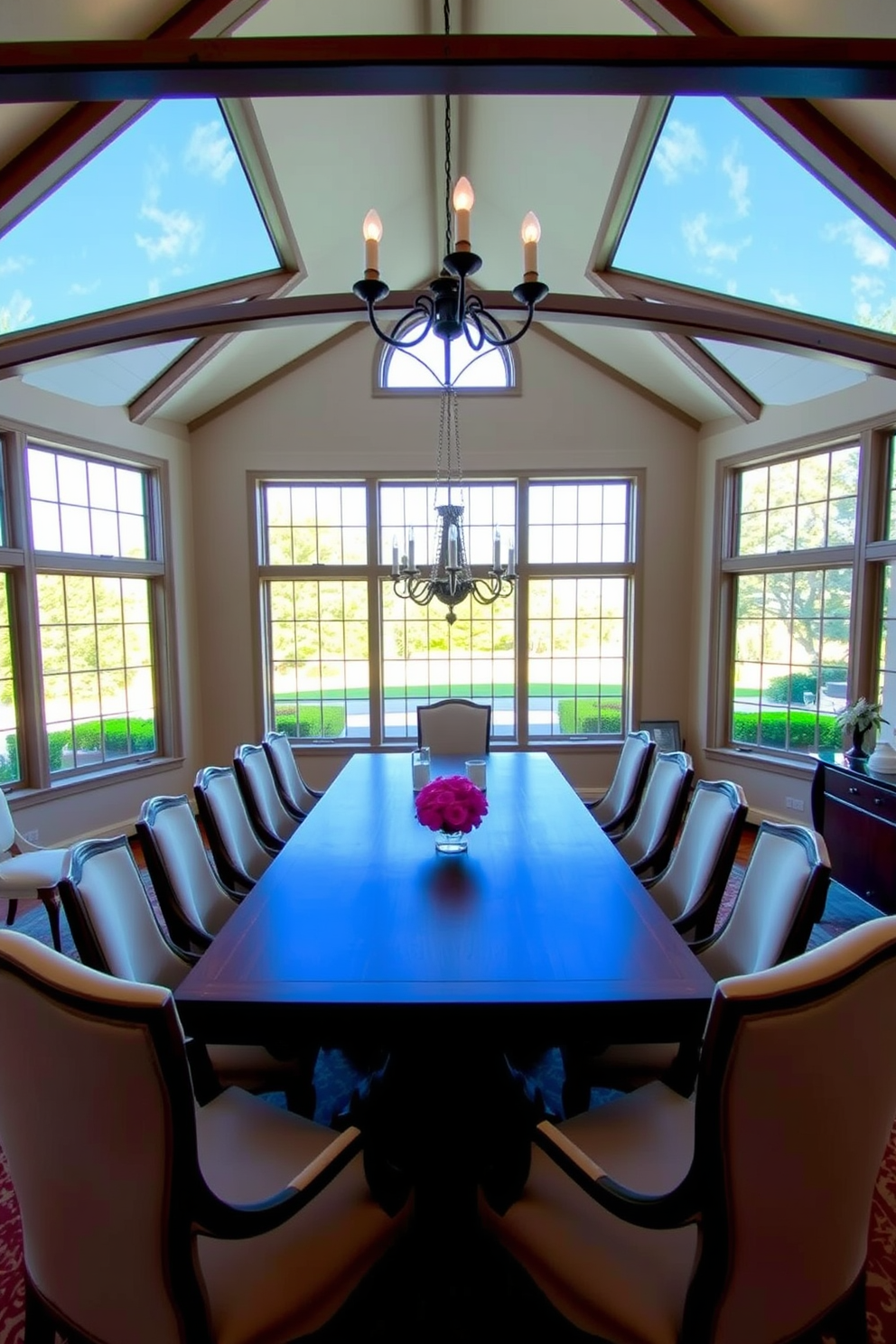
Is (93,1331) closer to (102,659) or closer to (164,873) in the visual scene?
(164,873)

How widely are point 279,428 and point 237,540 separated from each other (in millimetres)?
983

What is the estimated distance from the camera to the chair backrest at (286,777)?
3184mm

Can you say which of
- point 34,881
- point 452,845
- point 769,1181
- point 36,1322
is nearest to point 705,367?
point 452,845

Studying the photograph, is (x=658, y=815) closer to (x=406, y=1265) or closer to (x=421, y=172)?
(x=406, y=1265)

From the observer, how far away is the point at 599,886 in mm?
1835

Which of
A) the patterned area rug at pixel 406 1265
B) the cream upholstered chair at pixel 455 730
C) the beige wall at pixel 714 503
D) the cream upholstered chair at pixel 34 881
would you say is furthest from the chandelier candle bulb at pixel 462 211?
the beige wall at pixel 714 503

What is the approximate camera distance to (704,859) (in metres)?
2.00

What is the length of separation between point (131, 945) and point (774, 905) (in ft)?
5.49

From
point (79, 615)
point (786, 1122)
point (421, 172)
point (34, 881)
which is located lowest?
point (34, 881)

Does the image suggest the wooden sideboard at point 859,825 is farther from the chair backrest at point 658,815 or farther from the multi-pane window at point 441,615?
the multi-pane window at point 441,615

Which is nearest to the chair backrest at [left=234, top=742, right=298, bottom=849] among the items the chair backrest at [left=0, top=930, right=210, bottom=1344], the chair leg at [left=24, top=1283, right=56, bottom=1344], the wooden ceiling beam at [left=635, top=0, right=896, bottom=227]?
the chair leg at [left=24, top=1283, right=56, bottom=1344]

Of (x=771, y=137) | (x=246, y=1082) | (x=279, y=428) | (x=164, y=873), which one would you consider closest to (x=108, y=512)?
(x=279, y=428)

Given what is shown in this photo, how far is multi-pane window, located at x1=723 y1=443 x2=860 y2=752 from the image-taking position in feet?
13.3

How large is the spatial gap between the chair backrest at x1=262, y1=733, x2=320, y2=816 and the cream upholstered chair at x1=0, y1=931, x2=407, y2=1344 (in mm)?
2180
